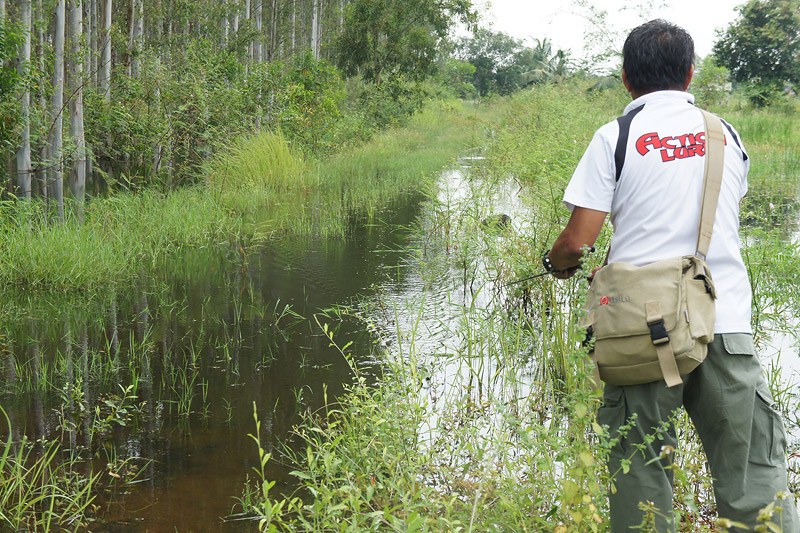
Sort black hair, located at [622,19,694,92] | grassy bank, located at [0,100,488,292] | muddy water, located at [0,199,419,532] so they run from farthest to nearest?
grassy bank, located at [0,100,488,292] < muddy water, located at [0,199,419,532] < black hair, located at [622,19,694,92]

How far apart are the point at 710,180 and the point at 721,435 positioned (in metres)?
0.73

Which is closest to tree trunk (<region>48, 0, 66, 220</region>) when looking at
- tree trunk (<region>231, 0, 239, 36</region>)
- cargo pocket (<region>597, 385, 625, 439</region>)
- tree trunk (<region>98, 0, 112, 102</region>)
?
tree trunk (<region>98, 0, 112, 102</region>)

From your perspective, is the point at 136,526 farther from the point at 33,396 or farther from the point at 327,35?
the point at 327,35

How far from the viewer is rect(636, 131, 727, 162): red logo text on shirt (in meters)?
2.45

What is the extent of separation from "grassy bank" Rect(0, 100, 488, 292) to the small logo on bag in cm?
585

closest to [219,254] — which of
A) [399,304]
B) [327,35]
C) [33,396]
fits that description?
[399,304]

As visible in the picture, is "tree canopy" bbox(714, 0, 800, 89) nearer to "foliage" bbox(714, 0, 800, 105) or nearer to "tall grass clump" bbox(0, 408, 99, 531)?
"foliage" bbox(714, 0, 800, 105)

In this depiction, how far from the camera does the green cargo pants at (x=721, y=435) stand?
2381 mm

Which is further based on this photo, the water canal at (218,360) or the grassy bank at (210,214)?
the grassy bank at (210,214)

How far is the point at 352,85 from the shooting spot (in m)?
32.3

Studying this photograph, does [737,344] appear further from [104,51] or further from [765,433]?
[104,51]

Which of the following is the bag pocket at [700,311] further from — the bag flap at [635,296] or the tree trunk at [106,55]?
the tree trunk at [106,55]

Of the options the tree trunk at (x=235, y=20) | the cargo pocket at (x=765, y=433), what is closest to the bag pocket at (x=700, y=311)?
the cargo pocket at (x=765, y=433)

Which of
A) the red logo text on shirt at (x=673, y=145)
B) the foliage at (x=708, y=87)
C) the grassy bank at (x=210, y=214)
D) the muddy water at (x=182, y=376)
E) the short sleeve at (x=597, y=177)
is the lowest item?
the muddy water at (x=182, y=376)
